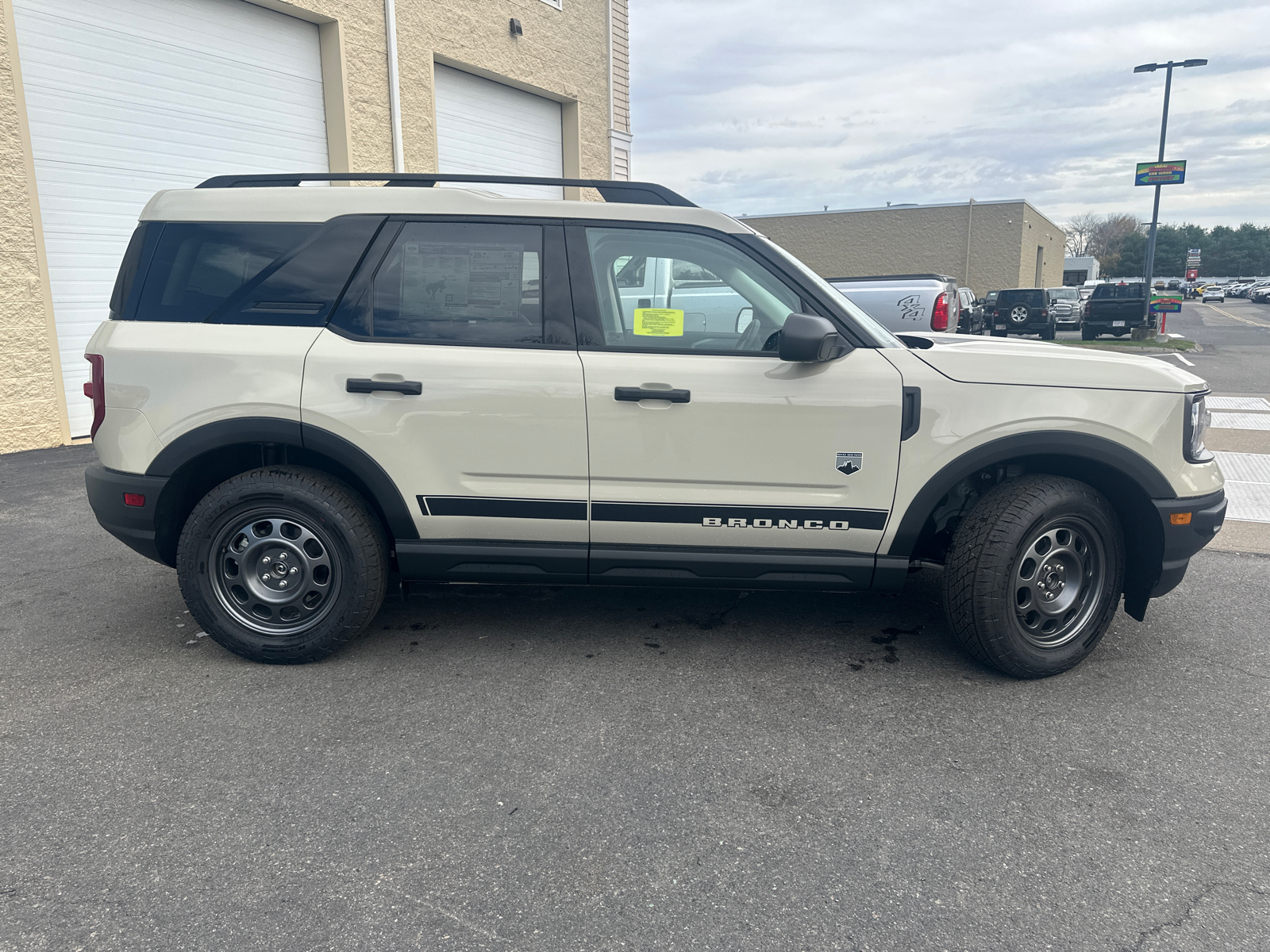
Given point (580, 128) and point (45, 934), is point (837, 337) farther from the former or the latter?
point (580, 128)

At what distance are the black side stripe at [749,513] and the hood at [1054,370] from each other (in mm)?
654

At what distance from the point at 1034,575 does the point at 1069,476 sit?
1.52ft

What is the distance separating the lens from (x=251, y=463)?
3887 millimetres

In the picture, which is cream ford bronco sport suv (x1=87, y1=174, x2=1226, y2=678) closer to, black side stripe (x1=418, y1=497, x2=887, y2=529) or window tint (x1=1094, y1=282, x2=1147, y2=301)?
black side stripe (x1=418, y1=497, x2=887, y2=529)

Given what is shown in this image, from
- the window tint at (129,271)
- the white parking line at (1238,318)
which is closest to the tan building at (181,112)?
the window tint at (129,271)

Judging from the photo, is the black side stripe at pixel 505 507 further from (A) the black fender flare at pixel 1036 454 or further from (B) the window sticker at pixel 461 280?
(A) the black fender flare at pixel 1036 454

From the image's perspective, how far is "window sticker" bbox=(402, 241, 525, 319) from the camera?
3711mm

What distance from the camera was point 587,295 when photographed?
3.70 metres

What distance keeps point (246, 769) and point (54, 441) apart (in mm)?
7470

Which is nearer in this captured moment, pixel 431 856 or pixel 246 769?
pixel 431 856

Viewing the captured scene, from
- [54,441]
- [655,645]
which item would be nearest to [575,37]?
[54,441]

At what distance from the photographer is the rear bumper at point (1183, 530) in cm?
362

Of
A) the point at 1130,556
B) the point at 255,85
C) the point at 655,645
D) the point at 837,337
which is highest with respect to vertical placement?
the point at 255,85

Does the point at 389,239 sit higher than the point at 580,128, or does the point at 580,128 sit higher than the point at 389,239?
the point at 580,128
